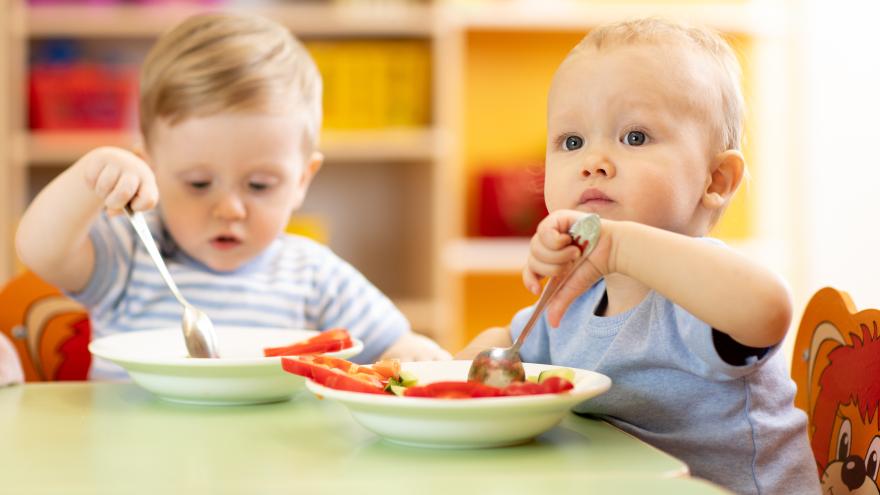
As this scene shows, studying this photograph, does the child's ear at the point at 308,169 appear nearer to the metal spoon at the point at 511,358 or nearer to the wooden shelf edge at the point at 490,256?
the metal spoon at the point at 511,358

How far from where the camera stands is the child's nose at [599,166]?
92cm

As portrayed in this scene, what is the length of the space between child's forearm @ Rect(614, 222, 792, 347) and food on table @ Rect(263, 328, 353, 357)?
295 millimetres

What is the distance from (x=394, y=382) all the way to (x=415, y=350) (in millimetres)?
415

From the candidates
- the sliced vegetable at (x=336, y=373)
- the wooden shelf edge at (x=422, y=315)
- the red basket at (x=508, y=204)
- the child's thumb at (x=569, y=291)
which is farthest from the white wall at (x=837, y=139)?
the sliced vegetable at (x=336, y=373)

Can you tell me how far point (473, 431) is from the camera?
675mm

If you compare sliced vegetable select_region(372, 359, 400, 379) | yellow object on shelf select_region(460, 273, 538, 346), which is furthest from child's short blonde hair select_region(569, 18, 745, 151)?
yellow object on shelf select_region(460, 273, 538, 346)

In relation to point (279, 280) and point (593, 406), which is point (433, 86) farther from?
point (593, 406)

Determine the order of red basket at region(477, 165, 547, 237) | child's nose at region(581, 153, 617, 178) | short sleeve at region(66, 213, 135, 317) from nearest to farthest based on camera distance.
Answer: child's nose at region(581, 153, 617, 178)
short sleeve at region(66, 213, 135, 317)
red basket at region(477, 165, 547, 237)

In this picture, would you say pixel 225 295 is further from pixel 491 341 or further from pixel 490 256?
pixel 490 256

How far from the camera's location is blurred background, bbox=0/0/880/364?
2705mm

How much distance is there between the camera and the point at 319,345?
96 centimetres

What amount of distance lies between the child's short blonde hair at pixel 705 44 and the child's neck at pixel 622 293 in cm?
15

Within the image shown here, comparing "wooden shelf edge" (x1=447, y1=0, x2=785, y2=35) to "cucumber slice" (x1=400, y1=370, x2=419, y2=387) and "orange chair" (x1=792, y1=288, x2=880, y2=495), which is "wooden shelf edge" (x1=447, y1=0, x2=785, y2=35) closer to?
"orange chair" (x1=792, y1=288, x2=880, y2=495)

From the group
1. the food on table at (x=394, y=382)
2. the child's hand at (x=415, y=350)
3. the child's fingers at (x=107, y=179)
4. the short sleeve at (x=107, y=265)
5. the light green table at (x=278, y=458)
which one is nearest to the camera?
the light green table at (x=278, y=458)
